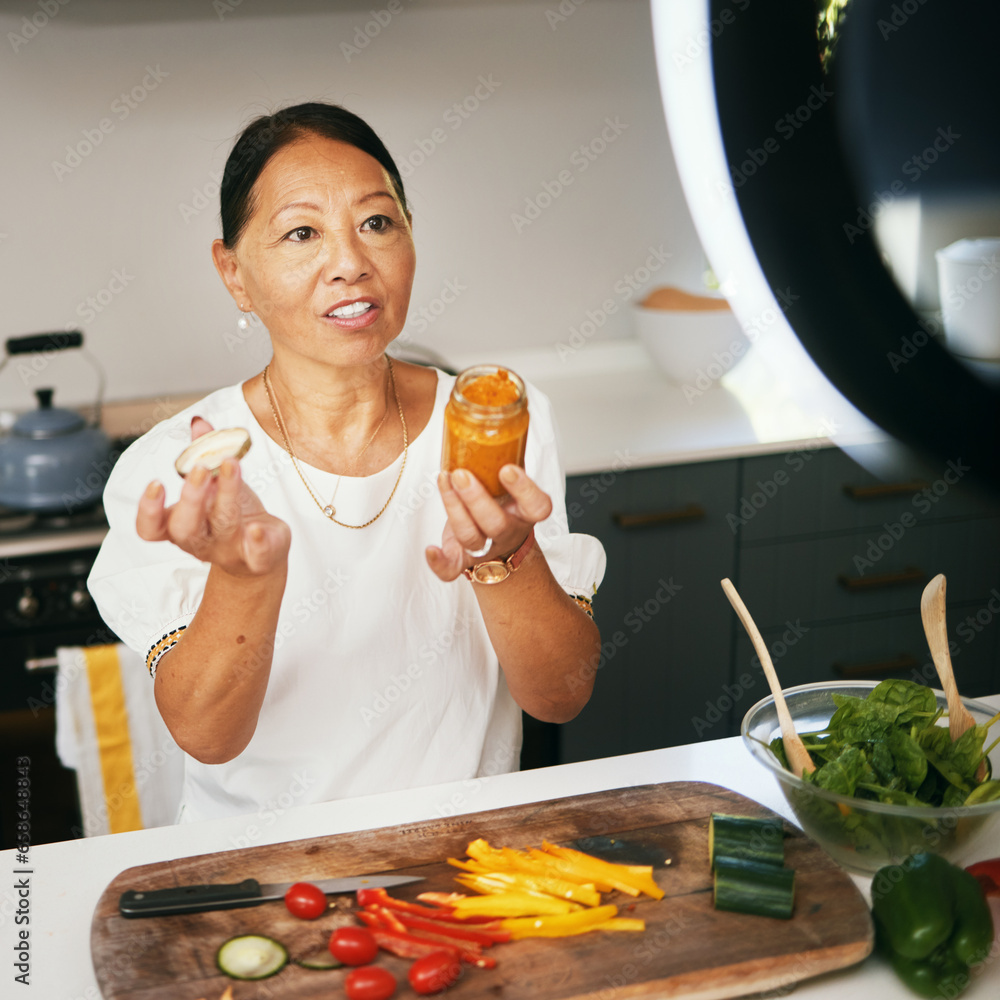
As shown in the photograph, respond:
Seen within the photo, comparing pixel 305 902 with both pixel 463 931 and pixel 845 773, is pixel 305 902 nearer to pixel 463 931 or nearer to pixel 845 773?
pixel 463 931

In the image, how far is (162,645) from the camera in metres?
1.16

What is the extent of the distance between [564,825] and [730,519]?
1361 mm

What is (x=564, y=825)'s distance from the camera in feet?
3.39

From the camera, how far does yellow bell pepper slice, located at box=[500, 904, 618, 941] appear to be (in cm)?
87

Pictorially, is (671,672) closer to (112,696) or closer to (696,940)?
(112,696)

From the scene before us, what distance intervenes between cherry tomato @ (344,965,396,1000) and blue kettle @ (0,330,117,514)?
1.39 m

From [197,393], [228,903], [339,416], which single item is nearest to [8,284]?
[197,393]

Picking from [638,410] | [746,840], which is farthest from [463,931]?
[638,410]

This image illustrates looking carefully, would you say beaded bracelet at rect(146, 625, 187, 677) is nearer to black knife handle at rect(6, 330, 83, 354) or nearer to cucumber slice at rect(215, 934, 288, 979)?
cucumber slice at rect(215, 934, 288, 979)

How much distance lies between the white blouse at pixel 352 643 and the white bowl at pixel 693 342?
4.26 feet

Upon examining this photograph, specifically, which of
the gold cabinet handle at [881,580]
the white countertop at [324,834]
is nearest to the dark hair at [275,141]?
the white countertop at [324,834]

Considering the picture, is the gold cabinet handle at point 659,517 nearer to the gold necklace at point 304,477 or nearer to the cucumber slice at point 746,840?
the gold necklace at point 304,477

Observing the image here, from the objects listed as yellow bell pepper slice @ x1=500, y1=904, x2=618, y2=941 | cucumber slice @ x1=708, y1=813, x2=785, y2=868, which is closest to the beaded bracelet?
yellow bell pepper slice @ x1=500, y1=904, x2=618, y2=941

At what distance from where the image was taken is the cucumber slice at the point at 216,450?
948 mm
